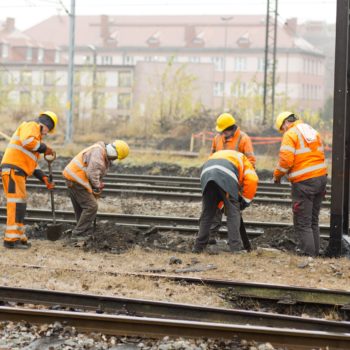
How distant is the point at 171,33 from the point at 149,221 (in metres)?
78.9

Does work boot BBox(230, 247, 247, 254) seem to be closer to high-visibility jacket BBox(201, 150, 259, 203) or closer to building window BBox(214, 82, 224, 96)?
high-visibility jacket BBox(201, 150, 259, 203)

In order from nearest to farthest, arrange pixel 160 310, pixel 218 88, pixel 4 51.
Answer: pixel 160 310 → pixel 218 88 → pixel 4 51

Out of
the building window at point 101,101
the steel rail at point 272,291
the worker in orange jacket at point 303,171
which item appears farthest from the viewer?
the building window at point 101,101

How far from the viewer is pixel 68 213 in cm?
1185

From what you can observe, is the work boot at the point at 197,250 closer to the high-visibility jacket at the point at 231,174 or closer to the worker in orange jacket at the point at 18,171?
the high-visibility jacket at the point at 231,174

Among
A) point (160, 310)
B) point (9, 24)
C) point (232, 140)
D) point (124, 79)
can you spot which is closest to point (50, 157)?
point (232, 140)

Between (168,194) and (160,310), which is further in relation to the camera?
(168,194)

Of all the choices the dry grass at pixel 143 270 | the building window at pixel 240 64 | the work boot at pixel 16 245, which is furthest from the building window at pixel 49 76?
the dry grass at pixel 143 270

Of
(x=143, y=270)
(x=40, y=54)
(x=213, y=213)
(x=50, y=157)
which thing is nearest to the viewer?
(x=143, y=270)

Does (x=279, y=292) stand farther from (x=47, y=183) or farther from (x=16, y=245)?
(x=47, y=183)

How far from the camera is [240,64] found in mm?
84312

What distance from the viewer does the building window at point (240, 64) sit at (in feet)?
276

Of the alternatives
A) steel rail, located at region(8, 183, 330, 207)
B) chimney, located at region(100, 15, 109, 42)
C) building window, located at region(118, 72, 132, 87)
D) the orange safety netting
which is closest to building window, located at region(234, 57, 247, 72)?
chimney, located at region(100, 15, 109, 42)

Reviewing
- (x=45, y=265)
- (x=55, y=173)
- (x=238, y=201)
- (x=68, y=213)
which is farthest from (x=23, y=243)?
(x=55, y=173)
